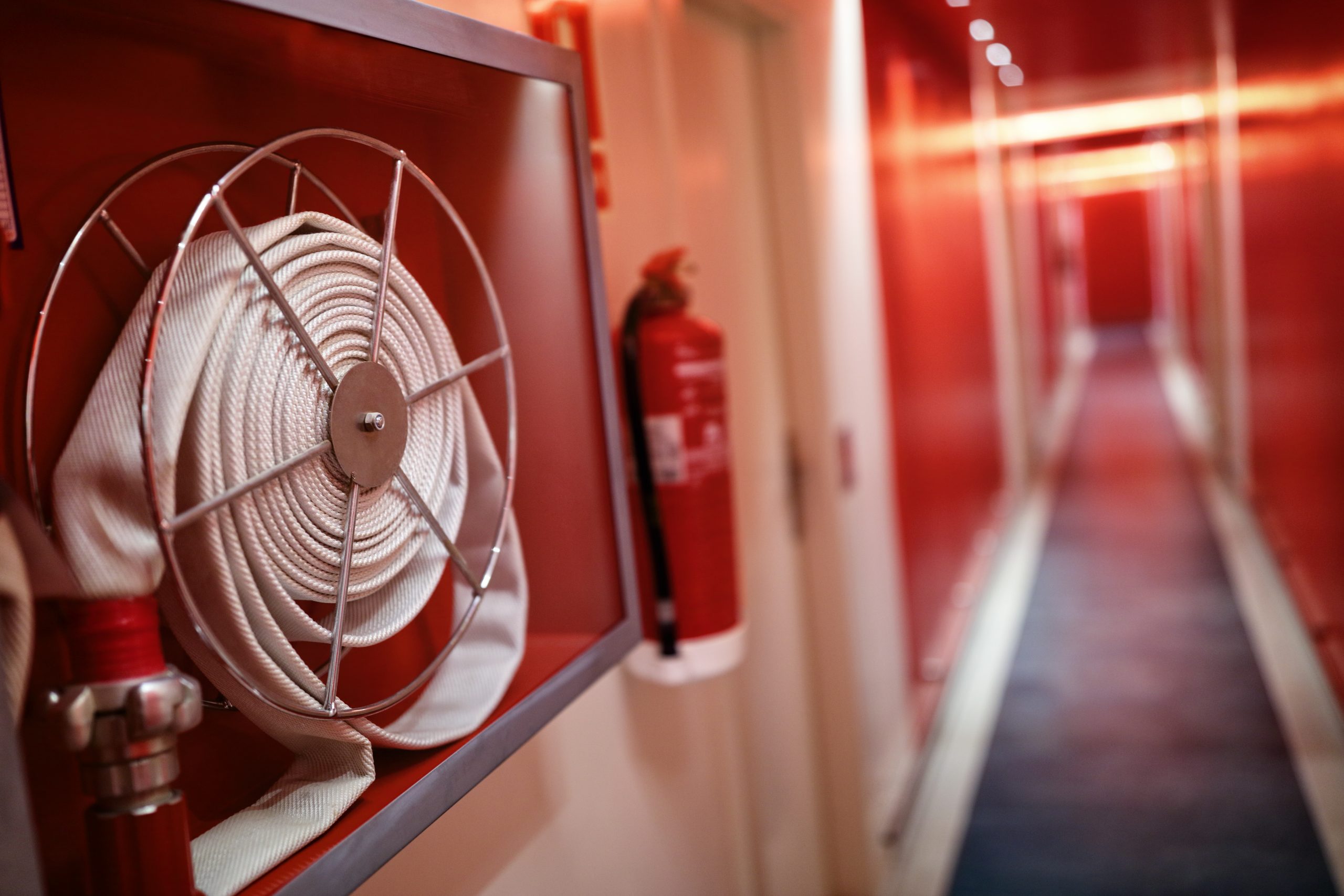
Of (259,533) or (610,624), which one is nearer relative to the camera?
(259,533)

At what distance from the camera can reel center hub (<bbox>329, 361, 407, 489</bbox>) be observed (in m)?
0.89

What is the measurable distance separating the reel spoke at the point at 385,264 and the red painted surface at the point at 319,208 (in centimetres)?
4

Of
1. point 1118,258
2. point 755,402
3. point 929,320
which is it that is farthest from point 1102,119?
point 1118,258

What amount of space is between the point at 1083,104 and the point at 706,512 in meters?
9.13

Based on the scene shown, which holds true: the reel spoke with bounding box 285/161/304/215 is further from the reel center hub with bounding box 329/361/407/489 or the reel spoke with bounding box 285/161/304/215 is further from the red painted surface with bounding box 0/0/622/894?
the reel center hub with bounding box 329/361/407/489

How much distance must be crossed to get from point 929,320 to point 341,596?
3976 millimetres

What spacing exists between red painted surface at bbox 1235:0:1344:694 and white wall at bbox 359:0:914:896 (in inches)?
52.9

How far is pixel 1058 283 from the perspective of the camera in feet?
50.1

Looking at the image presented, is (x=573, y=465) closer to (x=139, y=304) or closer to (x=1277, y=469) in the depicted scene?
(x=139, y=304)

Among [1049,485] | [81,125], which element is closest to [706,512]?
[81,125]

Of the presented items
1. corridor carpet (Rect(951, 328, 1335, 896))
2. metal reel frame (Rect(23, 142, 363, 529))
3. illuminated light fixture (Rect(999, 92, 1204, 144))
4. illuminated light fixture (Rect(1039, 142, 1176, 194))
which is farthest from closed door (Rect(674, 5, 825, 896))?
illuminated light fixture (Rect(1039, 142, 1176, 194))

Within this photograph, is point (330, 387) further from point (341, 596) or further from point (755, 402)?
point (755, 402)

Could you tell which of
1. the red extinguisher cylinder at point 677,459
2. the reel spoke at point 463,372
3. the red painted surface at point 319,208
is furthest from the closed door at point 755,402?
the reel spoke at point 463,372

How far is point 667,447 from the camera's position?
1.62 m
